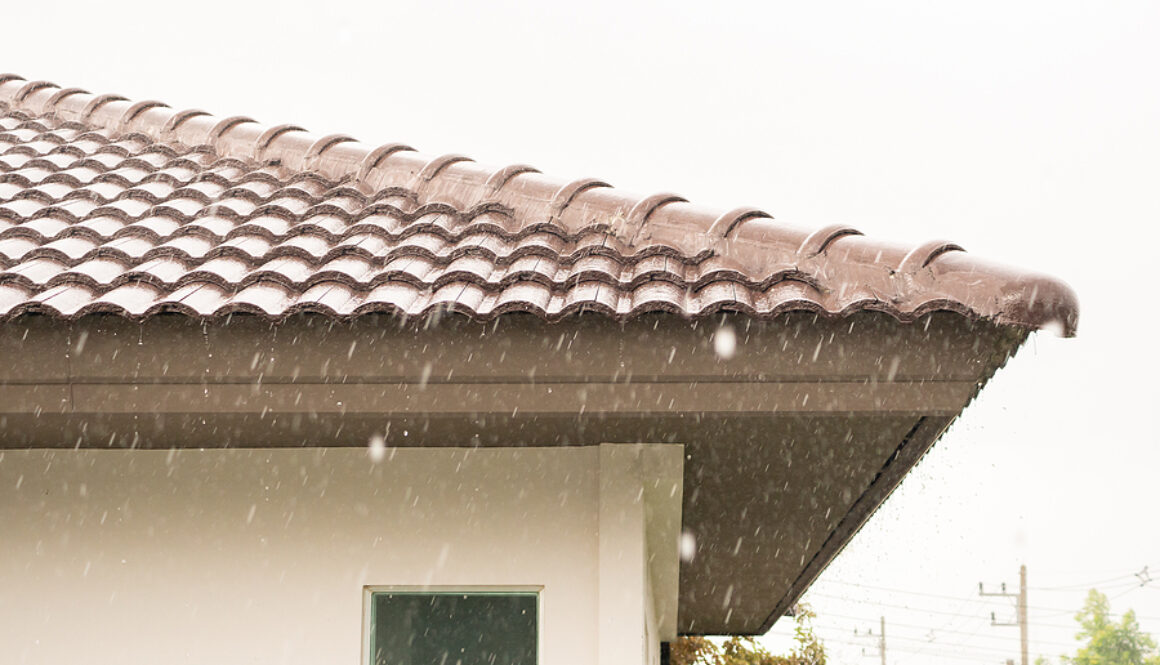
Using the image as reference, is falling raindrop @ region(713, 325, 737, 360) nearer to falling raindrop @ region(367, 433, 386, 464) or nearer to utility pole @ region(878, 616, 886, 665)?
falling raindrop @ region(367, 433, 386, 464)

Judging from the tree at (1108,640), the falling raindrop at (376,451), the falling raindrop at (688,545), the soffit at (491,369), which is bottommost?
the tree at (1108,640)

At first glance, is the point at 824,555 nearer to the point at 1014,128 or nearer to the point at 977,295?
the point at 977,295

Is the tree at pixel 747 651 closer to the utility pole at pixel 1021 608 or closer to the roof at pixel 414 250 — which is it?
the roof at pixel 414 250

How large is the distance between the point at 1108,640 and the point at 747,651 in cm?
6122

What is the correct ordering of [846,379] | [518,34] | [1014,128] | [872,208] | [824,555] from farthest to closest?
[518,34] → [1014,128] → [872,208] → [824,555] → [846,379]

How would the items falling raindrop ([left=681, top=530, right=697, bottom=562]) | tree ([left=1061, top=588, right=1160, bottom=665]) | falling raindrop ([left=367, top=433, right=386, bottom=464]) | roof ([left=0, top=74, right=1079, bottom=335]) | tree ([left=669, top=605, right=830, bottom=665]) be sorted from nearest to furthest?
roof ([left=0, top=74, right=1079, bottom=335])
falling raindrop ([left=367, top=433, right=386, bottom=464])
falling raindrop ([left=681, top=530, right=697, bottom=562])
tree ([left=669, top=605, right=830, bottom=665])
tree ([left=1061, top=588, right=1160, bottom=665])

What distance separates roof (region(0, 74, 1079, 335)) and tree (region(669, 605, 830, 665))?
10006mm

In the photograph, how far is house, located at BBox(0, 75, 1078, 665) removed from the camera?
302 centimetres

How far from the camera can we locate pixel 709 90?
203 feet

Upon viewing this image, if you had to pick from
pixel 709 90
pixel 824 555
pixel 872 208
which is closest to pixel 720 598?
pixel 824 555

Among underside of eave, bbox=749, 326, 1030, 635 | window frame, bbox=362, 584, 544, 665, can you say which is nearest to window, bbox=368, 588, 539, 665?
window frame, bbox=362, 584, 544, 665

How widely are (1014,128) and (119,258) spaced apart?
71.2 metres

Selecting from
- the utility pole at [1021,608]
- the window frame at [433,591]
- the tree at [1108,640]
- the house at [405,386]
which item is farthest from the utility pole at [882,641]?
the window frame at [433,591]

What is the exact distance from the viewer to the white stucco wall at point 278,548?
368 cm
